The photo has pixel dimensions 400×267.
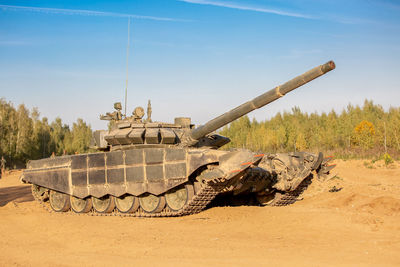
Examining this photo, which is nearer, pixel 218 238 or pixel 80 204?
pixel 218 238

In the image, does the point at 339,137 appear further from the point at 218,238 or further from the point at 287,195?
the point at 218,238

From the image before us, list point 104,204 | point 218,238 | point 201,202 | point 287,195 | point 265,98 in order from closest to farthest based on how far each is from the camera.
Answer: point 218,238
point 265,98
point 201,202
point 104,204
point 287,195

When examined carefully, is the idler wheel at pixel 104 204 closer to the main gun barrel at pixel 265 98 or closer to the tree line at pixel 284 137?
the main gun barrel at pixel 265 98

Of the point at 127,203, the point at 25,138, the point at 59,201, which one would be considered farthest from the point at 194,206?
the point at 25,138

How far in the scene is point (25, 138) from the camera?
118 feet

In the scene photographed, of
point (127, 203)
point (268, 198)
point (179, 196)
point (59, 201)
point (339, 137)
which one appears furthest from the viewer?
point (339, 137)

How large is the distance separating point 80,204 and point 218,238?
6556 millimetres

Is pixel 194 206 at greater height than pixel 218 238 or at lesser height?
greater

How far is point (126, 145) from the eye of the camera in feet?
39.9

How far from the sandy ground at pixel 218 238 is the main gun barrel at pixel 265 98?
2332 millimetres

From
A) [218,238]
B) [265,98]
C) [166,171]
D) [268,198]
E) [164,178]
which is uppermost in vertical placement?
[265,98]

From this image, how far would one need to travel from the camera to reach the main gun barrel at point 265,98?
8508 mm

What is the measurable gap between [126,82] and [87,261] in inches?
325

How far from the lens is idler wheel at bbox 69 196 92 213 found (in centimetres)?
A: 1301
